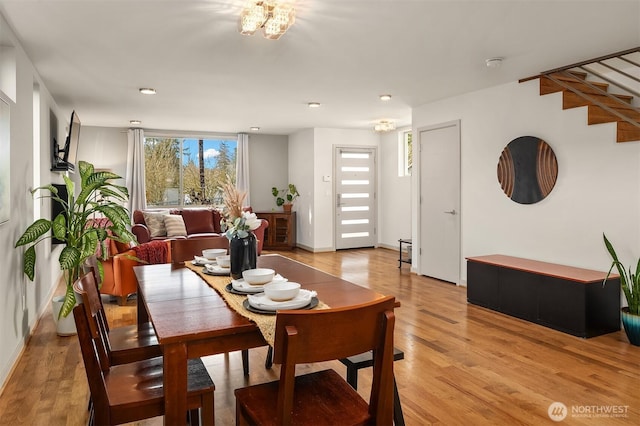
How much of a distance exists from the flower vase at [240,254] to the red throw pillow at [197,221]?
584cm

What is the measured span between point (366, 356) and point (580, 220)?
3198mm

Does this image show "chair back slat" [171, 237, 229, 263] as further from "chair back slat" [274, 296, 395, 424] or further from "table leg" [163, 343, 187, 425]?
"chair back slat" [274, 296, 395, 424]

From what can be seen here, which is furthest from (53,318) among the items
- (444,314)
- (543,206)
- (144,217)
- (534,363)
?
(543,206)

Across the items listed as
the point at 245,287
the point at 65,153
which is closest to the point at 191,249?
the point at 245,287

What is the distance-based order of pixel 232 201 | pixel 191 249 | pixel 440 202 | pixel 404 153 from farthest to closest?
pixel 404 153, pixel 440 202, pixel 191 249, pixel 232 201

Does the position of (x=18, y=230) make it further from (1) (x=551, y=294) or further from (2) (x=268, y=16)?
(1) (x=551, y=294)

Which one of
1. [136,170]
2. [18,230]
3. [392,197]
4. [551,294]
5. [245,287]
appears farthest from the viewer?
[392,197]

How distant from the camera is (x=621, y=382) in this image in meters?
2.75

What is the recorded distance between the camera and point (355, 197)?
342 inches

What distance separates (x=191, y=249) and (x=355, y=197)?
5.96 meters

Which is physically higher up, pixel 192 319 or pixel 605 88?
pixel 605 88

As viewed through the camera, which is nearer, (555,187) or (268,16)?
(268,16)

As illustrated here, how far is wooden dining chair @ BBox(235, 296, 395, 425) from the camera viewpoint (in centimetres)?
121

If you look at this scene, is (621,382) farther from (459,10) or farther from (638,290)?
(459,10)
